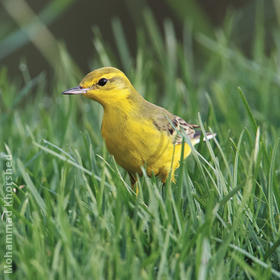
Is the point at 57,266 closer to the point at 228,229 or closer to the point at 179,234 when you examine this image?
the point at 179,234

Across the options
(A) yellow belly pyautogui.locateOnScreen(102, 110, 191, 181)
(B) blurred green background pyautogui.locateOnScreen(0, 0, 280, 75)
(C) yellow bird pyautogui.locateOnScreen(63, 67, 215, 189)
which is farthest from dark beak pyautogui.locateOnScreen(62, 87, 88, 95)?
(B) blurred green background pyautogui.locateOnScreen(0, 0, 280, 75)

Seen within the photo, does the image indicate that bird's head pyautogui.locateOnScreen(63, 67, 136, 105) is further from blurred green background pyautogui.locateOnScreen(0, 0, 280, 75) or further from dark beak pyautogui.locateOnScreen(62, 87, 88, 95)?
blurred green background pyautogui.locateOnScreen(0, 0, 280, 75)

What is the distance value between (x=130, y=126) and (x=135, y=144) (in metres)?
0.09

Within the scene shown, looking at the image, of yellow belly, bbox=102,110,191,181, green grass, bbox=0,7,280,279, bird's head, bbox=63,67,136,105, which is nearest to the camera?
green grass, bbox=0,7,280,279

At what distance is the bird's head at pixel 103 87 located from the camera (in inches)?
94.8

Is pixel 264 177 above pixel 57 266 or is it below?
below

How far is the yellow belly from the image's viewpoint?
2.30 m

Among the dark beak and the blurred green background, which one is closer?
the dark beak

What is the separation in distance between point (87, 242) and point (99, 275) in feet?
0.51

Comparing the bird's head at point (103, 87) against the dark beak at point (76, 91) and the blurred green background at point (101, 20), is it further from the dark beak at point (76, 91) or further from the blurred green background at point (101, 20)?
the blurred green background at point (101, 20)

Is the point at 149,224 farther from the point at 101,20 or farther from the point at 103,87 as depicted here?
the point at 101,20

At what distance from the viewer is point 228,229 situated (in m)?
1.71

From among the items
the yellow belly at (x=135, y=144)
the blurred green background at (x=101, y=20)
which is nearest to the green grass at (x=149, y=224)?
the yellow belly at (x=135, y=144)

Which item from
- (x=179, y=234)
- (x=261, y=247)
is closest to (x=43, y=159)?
(x=179, y=234)
